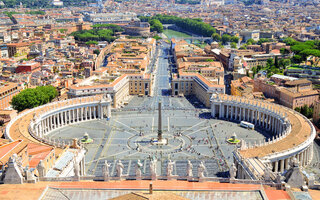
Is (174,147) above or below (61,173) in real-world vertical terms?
below

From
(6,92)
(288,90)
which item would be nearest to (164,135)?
(288,90)

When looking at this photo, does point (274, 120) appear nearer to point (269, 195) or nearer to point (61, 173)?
point (269, 195)

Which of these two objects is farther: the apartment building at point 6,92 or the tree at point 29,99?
the apartment building at point 6,92

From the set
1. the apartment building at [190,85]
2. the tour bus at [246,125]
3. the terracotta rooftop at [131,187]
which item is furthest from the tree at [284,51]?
the terracotta rooftop at [131,187]

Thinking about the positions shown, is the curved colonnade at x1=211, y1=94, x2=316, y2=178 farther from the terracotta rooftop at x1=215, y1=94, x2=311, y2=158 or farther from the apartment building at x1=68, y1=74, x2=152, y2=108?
the apartment building at x1=68, y1=74, x2=152, y2=108

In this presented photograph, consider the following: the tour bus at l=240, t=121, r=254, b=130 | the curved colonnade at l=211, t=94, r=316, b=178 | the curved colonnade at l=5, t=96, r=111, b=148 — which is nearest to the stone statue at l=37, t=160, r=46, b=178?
the curved colonnade at l=5, t=96, r=111, b=148

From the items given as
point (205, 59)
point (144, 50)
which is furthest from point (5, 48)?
point (205, 59)

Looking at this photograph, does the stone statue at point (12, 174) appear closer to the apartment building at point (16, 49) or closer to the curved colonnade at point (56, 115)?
the curved colonnade at point (56, 115)
